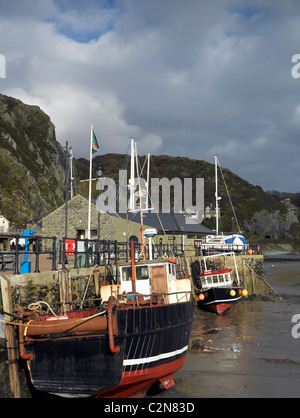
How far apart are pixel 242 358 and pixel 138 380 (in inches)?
272

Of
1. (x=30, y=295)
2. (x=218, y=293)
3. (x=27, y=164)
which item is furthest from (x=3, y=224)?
(x=30, y=295)

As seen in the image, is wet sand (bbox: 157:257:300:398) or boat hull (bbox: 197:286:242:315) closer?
wet sand (bbox: 157:257:300:398)

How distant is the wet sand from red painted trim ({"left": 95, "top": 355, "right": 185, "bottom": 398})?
0.75 meters

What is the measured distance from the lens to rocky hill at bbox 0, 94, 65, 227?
333 feet

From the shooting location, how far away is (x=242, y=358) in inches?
641

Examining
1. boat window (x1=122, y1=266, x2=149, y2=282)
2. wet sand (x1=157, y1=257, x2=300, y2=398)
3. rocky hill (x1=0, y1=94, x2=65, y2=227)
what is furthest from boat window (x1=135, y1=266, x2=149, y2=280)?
rocky hill (x1=0, y1=94, x2=65, y2=227)

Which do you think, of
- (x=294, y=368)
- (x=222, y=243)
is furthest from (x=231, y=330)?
(x=222, y=243)

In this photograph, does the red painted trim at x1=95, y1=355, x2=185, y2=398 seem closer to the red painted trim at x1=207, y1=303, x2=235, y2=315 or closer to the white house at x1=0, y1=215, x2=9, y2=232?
the red painted trim at x1=207, y1=303, x2=235, y2=315

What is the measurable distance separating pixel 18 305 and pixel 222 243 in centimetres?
3550

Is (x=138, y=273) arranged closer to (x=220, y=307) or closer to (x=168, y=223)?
(x=220, y=307)

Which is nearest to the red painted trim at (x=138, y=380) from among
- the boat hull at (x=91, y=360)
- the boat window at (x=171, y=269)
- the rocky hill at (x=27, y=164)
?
the boat hull at (x=91, y=360)

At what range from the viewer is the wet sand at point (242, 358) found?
1256cm

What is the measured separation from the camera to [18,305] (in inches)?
479

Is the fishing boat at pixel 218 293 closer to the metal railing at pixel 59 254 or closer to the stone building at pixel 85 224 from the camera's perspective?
the metal railing at pixel 59 254
